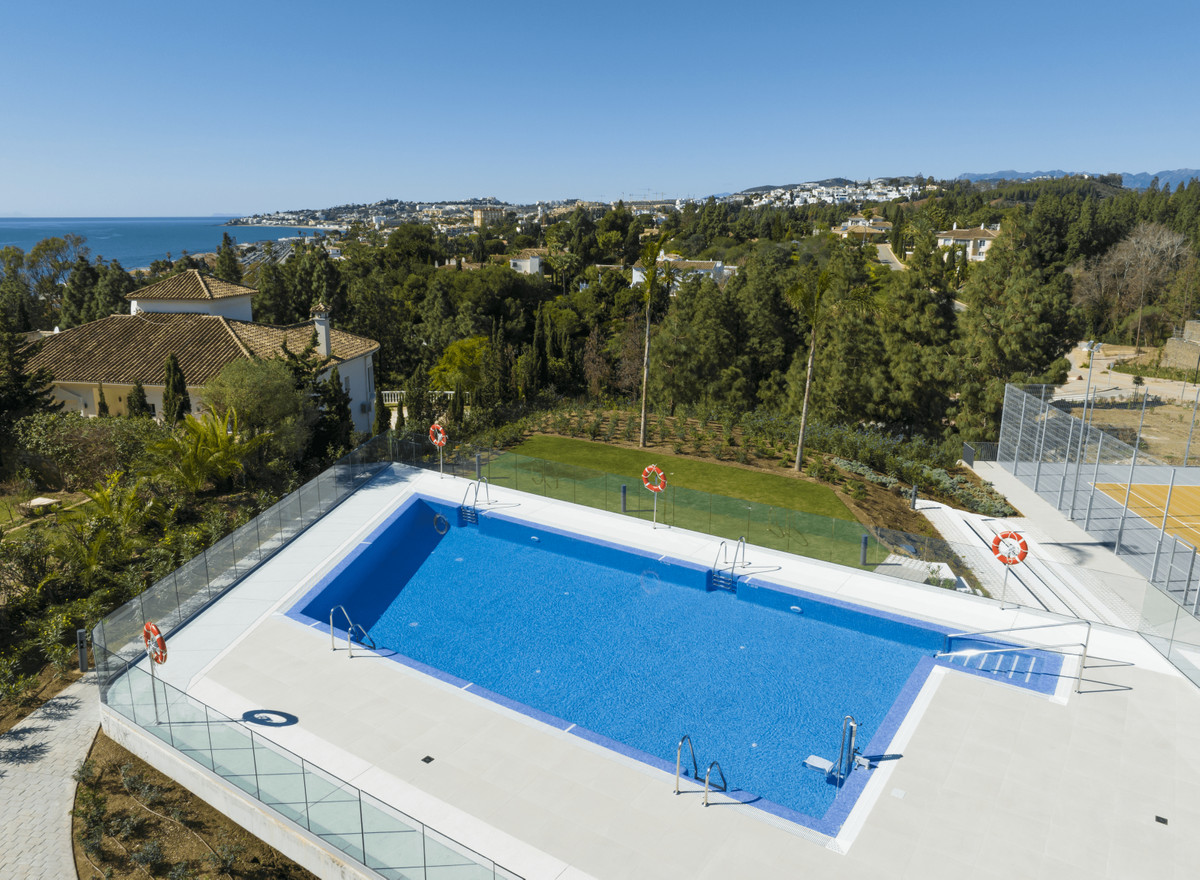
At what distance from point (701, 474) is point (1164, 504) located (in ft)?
41.1

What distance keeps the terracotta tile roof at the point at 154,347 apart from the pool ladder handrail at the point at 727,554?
54.6 ft

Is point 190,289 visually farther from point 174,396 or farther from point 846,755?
point 846,755

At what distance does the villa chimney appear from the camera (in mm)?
27484

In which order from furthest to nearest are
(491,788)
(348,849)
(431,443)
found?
1. (431,443)
2. (491,788)
3. (348,849)

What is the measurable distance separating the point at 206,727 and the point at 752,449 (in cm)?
1876

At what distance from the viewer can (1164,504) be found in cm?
1991

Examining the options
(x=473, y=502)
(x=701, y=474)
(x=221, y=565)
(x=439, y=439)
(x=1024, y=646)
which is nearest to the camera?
(x=1024, y=646)

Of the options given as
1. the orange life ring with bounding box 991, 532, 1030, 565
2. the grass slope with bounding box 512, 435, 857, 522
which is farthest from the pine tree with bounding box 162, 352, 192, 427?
the orange life ring with bounding box 991, 532, 1030, 565

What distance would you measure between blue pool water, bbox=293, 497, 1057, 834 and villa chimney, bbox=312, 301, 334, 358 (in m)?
11.5

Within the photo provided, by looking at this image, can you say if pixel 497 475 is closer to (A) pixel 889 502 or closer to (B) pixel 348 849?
(A) pixel 889 502

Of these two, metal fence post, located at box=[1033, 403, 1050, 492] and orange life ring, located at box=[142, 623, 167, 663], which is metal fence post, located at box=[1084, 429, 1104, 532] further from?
orange life ring, located at box=[142, 623, 167, 663]

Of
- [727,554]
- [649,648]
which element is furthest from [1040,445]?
[649,648]

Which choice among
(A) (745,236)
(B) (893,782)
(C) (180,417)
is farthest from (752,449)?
(A) (745,236)

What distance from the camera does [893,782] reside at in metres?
10.2
